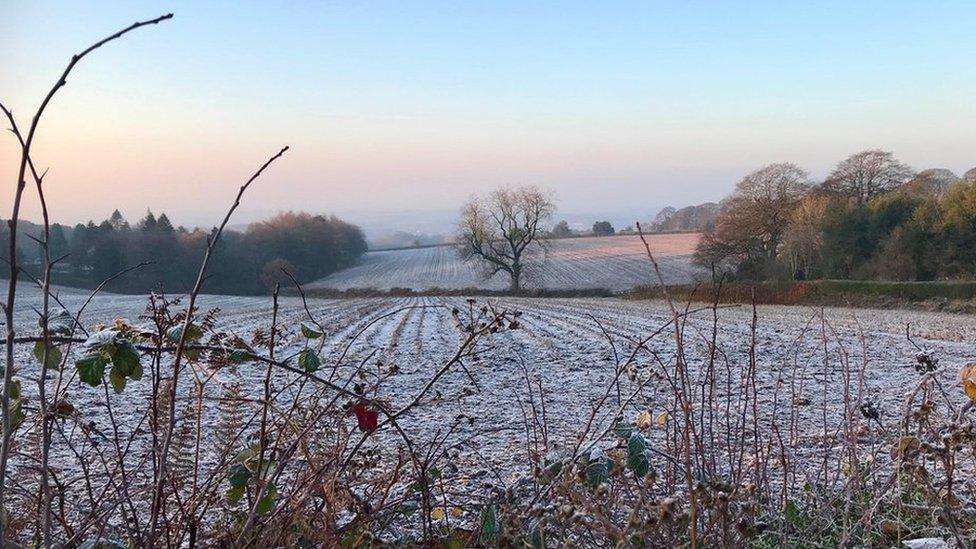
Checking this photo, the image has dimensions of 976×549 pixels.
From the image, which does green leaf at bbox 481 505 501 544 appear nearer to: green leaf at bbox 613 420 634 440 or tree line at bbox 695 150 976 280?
green leaf at bbox 613 420 634 440

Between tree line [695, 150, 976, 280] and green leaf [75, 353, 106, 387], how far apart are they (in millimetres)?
29107

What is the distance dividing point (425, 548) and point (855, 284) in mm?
34716

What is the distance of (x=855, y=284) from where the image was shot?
32531 mm

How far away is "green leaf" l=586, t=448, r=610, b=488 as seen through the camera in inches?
80.4

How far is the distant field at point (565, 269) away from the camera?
167 feet

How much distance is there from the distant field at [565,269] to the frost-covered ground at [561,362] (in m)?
23.5

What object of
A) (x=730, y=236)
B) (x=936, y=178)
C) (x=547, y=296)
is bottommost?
(x=547, y=296)

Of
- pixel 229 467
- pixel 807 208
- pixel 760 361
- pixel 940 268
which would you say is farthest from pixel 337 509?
pixel 807 208

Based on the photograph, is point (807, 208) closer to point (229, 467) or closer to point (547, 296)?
point (547, 296)

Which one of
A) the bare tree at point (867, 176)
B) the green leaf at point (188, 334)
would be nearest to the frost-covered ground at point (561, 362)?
the green leaf at point (188, 334)

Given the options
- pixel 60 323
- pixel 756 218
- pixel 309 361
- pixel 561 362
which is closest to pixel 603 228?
pixel 756 218

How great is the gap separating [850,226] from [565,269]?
23.4m

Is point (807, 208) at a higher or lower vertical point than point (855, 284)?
higher

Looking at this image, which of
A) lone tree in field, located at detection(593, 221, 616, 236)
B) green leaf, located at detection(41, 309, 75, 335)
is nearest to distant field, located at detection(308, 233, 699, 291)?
lone tree in field, located at detection(593, 221, 616, 236)
